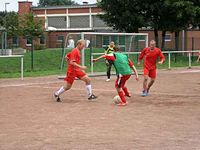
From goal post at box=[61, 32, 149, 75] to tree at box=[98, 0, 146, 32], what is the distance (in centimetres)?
1030

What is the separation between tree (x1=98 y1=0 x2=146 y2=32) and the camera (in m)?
37.6

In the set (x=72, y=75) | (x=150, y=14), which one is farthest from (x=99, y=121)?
(x=150, y=14)

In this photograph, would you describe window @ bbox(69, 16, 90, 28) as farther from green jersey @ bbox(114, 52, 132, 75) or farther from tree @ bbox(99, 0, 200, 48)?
green jersey @ bbox(114, 52, 132, 75)

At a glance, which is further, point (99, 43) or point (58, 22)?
point (58, 22)

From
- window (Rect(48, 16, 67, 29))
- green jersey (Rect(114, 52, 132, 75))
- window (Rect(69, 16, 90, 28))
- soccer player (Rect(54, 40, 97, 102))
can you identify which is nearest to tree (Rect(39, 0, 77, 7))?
window (Rect(48, 16, 67, 29))

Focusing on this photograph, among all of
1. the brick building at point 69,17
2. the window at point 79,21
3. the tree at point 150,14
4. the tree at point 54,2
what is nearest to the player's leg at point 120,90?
the tree at point 150,14

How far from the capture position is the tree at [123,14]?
37.6 m

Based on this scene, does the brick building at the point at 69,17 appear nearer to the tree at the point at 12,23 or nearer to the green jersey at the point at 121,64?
the tree at the point at 12,23

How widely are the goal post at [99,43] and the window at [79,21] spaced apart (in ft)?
160

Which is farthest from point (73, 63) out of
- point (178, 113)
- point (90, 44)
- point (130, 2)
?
point (130, 2)

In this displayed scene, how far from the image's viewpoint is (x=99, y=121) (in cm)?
1025

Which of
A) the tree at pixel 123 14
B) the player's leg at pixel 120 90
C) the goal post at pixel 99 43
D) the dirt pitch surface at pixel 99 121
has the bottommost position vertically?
the dirt pitch surface at pixel 99 121

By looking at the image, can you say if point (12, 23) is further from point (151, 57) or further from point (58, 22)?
point (151, 57)

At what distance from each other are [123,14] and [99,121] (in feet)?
92.9
